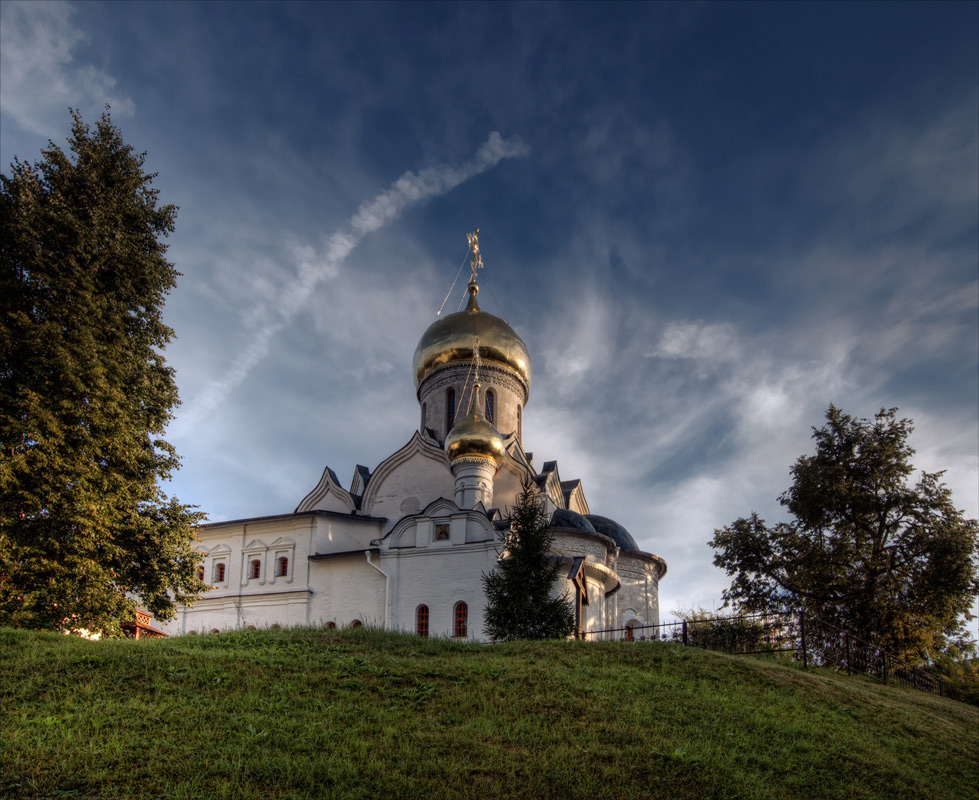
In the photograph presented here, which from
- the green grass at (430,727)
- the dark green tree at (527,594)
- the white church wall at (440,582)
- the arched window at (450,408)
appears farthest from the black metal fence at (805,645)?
the arched window at (450,408)

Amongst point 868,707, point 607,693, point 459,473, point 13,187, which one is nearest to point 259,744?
point 607,693

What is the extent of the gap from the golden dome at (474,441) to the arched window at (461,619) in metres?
4.20

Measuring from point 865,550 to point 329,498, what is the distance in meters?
15.3

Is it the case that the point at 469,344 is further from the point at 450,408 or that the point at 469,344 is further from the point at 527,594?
the point at 527,594

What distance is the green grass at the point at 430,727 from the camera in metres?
5.89

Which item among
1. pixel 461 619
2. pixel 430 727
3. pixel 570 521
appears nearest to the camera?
pixel 430 727

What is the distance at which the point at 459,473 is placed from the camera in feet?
68.0

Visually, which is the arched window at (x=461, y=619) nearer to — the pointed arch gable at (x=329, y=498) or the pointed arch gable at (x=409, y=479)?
the pointed arch gable at (x=409, y=479)

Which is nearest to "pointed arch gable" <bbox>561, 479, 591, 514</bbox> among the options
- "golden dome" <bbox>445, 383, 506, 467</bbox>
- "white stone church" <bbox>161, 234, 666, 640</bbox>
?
"white stone church" <bbox>161, 234, 666, 640</bbox>

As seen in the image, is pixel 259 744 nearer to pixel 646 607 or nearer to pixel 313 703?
pixel 313 703

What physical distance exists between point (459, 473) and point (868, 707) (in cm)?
1255

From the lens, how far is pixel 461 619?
18266 millimetres

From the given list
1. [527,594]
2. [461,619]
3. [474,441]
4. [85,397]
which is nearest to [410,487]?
[474,441]

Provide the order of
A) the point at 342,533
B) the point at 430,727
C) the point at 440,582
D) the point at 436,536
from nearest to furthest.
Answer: the point at 430,727 → the point at 440,582 → the point at 436,536 → the point at 342,533
